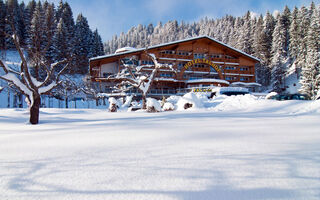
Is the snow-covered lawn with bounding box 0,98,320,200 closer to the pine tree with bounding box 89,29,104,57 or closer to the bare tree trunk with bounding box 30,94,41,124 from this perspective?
the bare tree trunk with bounding box 30,94,41,124

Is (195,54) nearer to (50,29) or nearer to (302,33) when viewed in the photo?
(50,29)

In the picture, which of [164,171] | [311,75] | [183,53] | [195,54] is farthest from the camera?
[195,54]

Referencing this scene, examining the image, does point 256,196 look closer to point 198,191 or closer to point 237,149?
point 198,191

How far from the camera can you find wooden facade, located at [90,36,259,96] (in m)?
32.0

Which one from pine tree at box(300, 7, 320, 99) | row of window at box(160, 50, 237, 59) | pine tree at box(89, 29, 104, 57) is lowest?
pine tree at box(300, 7, 320, 99)

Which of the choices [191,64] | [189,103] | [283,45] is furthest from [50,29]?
[283,45]

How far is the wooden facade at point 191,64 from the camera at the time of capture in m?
32.0

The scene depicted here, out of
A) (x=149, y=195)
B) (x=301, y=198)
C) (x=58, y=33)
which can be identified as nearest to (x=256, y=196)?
(x=301, y=198)

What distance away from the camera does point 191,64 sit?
115ft

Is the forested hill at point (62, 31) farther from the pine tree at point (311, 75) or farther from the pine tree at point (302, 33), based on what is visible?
the pine tree at point (302, 33)

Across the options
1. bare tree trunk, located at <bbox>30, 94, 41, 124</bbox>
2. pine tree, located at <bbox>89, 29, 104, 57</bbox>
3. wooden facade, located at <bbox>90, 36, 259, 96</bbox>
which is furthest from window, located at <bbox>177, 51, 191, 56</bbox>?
bare tree trunk, located at <bbox>30, 94, 41, 124</bbox>

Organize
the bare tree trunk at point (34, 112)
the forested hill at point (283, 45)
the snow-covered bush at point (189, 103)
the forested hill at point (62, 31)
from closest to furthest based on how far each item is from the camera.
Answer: the bare tree trunk at point (34, 112) → the snow-covered bush at point (189, 103) → the forested hill at point (283, 45) → the forested hill at point (62, 31)

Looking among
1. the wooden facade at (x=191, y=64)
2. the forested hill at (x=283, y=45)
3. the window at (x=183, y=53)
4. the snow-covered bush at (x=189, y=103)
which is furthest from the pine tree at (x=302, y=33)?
the snow-covered bush at (x=189, y=103)

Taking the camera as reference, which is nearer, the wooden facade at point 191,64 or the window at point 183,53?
the wooden facade at point 191,64
